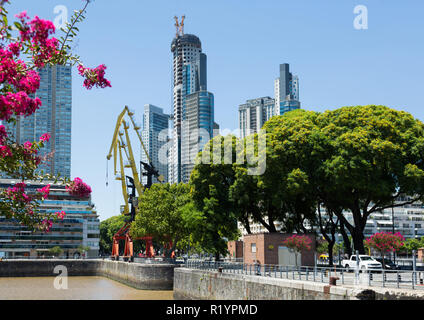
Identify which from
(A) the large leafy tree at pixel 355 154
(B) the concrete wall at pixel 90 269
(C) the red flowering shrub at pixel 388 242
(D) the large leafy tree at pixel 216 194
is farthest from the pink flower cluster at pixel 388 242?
(B) the concrete wall at pixel 90 269

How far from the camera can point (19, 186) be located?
10.2m

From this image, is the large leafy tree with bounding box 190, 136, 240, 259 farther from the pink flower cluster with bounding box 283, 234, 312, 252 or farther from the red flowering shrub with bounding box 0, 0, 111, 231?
the red flowering shrub with bounding box 0, 0, 111, 231

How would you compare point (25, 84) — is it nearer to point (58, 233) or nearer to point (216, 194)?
point (216, 194)

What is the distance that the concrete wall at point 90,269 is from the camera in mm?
66125

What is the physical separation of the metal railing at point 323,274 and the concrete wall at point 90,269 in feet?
44.9

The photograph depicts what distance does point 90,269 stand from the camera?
336 feet

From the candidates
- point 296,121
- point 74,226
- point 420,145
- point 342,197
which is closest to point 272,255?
point 342,197

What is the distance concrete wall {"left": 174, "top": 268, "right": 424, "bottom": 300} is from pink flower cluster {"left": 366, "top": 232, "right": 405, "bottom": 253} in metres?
8.31

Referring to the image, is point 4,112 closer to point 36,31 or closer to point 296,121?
point 36,31

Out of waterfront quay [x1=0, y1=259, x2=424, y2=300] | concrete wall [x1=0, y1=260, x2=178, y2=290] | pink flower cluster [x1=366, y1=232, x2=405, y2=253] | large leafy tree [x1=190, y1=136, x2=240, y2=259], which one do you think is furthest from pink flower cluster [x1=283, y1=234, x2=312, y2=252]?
concrete wall [x1=0, y1=260, x2=178, y2=290]

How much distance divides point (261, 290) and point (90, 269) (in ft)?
246

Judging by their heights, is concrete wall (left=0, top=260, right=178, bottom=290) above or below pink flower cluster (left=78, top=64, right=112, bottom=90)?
below

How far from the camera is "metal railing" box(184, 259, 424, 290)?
26438mm

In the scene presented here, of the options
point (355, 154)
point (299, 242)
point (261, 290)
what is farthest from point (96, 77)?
point (355, 154)
